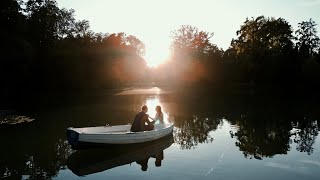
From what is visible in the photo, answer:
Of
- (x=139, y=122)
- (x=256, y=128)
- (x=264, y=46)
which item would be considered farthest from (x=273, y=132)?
(x=264, y=46)

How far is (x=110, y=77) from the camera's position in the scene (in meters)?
71.7

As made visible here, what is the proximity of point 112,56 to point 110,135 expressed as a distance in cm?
5647

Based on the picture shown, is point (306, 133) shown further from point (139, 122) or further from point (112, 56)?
point (112, 56)

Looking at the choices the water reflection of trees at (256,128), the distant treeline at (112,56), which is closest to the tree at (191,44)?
the distant treeline at (112,56)

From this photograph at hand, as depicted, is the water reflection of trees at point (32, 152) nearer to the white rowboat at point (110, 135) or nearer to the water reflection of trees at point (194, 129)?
the white rowboat at point (110, 135)

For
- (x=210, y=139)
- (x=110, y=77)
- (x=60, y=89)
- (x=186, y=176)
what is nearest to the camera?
(x=186, y=176)

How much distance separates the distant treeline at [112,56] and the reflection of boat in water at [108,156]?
42.2 meters

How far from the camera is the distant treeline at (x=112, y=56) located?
193 feet

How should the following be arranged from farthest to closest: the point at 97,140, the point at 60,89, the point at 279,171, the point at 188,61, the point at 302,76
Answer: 1. the point at 188,61
2. the point at 302,76
3. the point at 60,89
4. the point at 97,140
5. the point at 279,171

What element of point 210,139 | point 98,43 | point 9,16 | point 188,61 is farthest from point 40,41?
point 210,139

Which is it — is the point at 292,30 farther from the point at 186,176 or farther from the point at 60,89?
the point at 186,176

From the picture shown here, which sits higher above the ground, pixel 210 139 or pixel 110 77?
pixel 110 77

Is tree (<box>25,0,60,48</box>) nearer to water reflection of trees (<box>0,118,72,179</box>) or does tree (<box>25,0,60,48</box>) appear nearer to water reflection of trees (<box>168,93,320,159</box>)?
water reflection of trees (<box>168,93,320,159</box>)

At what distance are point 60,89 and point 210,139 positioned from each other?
48197 mm
